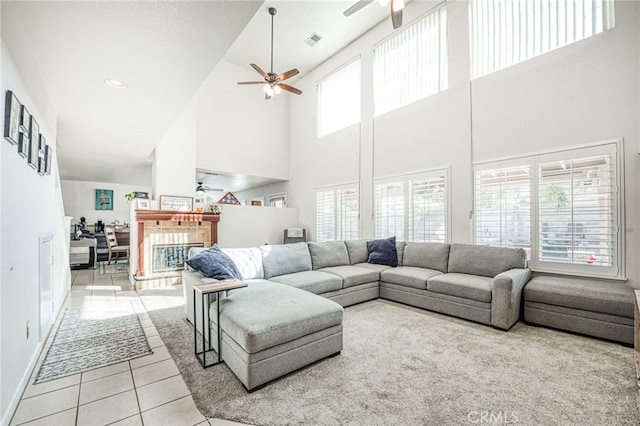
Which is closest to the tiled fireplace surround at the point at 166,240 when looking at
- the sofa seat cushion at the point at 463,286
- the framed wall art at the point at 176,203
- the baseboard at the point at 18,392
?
the framed wall art at the point at 176,203

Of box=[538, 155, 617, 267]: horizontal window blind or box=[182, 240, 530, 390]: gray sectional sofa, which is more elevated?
box=[538, 155, 617, 267]: horizontal window blind

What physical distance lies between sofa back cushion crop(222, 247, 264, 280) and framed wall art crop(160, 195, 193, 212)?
9.35 ft

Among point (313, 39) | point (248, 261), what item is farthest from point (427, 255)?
point (313, 39)

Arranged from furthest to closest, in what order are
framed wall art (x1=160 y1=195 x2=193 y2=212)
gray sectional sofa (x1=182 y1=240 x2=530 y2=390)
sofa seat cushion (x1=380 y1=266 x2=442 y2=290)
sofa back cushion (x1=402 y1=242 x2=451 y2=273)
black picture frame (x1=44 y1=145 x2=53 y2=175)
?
framed wall art (x1=160 y1=195 x2=193 y2=212), sofa back cushion (x1=402 y1=242 x2=451 y2=273), sofa seat cushion (x1=380 y1=266 x2=442 y2=290), black picture frame (x1=44 y1=145 x2=53 y2=175), gray sectional sofa (x1=182 y1=240 x2=530 y2=390)

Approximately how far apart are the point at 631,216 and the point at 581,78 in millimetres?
1778

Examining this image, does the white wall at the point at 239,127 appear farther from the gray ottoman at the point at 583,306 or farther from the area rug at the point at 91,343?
the gray ottoman at the point at 583,306

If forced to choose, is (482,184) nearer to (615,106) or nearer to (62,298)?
(615,106)

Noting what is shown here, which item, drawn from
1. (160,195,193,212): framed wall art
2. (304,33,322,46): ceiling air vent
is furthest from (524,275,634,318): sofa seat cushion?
(304,33,322,46): ceiling air vent

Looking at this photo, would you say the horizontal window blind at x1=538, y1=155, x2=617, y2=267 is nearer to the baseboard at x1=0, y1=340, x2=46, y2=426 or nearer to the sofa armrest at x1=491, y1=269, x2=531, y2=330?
the sofa armrest at x1=491, y1=269, x2=531, y2=330

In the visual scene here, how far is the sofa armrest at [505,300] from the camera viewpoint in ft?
9.75

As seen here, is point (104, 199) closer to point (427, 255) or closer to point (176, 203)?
point (176, 203)

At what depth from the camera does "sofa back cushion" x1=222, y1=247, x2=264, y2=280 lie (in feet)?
11.0

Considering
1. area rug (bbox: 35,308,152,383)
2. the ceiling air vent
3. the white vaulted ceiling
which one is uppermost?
the ceiling air vent

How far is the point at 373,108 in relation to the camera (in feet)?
→ 19.7
